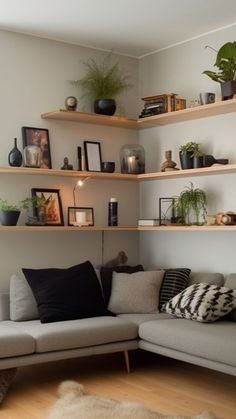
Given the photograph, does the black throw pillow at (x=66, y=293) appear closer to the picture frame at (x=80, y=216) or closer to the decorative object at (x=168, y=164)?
the picture frame at (x=80, y=216)

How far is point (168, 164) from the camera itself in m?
5.25

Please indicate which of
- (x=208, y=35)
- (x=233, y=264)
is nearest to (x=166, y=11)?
(x=208, y=35)

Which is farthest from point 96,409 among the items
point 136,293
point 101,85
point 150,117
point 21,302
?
point 101,85

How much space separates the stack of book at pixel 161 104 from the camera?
205 inches

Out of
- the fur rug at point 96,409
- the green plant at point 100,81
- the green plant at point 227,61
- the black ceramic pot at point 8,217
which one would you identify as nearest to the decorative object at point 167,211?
the green plant at point 100,81

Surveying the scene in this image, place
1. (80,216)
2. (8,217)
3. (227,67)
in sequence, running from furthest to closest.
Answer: (80,216), (8,217), (227,67)

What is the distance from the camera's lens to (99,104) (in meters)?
5.39

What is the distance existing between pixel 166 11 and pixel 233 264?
82.2 inches

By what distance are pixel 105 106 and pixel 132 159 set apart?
56 cm

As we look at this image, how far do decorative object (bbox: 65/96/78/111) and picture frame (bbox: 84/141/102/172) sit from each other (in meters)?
0.36

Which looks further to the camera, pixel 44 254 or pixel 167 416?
pixel 44 254

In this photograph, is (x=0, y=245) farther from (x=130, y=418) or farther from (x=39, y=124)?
(x=130, y=418)

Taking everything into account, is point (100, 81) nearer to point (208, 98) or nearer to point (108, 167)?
point (108, 167)

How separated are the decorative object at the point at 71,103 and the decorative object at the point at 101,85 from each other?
23 centimetres
